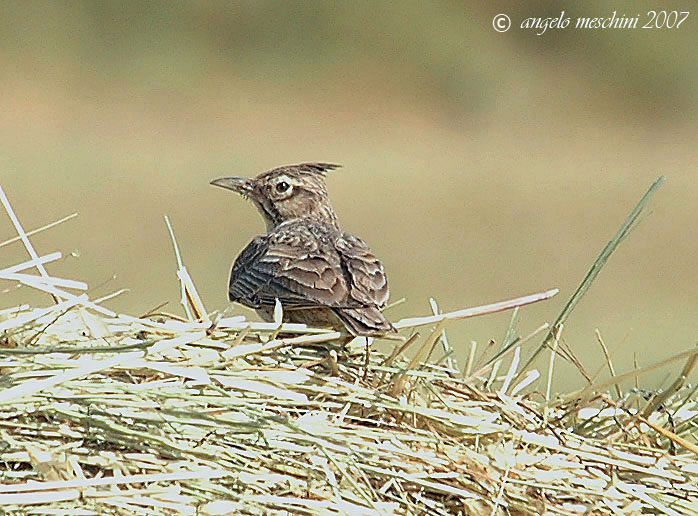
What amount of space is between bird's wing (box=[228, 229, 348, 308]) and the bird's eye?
3.55 ft

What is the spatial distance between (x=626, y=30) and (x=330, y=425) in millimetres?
27643

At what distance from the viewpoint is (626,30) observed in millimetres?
30766

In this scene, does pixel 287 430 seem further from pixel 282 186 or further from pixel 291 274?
pixel 282 186

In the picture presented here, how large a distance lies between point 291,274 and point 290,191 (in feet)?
6.26

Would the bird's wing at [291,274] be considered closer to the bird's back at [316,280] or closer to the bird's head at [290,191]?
the bird's back at [316,280]

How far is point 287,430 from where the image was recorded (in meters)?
4.25

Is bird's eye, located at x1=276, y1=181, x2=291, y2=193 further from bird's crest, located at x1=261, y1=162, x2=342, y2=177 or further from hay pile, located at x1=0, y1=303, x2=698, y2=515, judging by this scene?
hay pile, located at x1=0, y1=303, x2=698, y2=515

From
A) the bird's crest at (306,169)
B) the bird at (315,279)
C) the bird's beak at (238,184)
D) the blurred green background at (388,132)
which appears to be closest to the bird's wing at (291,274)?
the bird at (315,279)

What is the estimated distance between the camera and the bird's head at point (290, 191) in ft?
24.0

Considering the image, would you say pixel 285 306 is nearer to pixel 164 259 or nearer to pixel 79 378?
pixel 79 378

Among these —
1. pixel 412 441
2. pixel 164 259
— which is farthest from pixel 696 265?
pixel 412 441

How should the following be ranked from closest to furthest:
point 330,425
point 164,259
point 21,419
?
point 21,419, point 330,425, point 164,259

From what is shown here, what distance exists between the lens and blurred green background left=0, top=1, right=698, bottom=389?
20031 millimetres

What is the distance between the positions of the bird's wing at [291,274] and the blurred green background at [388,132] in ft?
38.6
